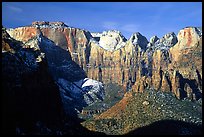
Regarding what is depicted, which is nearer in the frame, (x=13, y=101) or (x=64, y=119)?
(x=13, y=101)

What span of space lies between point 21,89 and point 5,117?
12837 mm

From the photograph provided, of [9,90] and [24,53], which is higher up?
[24,53]

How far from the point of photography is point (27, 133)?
131125 millimetres

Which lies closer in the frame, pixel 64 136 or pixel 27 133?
pixel 27 133

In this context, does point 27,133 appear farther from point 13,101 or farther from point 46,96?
point 46,96

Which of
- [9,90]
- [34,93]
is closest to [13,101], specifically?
[9,90]

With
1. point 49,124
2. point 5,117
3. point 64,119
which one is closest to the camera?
point 5,117

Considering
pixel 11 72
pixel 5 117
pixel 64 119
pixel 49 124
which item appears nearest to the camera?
pixel 5 117

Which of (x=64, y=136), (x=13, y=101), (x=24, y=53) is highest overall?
A: (x=24, y=53)

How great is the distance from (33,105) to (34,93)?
141 inches

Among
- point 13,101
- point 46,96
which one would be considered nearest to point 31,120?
point 13,101

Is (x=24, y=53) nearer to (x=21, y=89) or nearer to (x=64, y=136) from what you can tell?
(x=21, y=89)

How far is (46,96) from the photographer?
15625 centimetres

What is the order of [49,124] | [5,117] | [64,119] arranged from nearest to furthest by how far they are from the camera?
[5,117]
[49,124]
[64,119]
